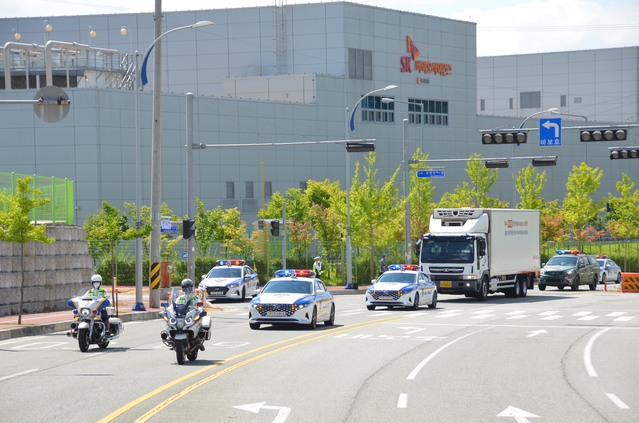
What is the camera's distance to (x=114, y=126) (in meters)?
64.9

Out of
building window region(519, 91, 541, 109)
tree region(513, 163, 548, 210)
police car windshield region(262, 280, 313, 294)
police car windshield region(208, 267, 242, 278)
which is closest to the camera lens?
police car windshield region(262, 280, 313, 294)

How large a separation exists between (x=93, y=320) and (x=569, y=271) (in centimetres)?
3260

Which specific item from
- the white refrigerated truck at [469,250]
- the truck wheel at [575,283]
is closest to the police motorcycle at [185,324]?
the white refrigerated truck at [469,250]

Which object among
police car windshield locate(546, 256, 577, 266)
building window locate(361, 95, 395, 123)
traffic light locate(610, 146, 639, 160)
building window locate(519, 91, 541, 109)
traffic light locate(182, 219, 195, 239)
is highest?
building window locate(519, 91, 541, 109)

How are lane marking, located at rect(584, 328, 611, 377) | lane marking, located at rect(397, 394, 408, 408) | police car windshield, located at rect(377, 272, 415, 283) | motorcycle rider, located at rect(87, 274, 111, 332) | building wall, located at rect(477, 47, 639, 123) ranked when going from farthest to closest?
building wall, located at rect(477, 47, 639, 123) → police car windshield, located at rect(377, 272, 415, 283) → motorcycle rider, located at rect(87, 274, 111, 332) → lane marking, located at rect(584, 328, 611, 377) → lane marking, located at rect(397, 394, 408, 408)

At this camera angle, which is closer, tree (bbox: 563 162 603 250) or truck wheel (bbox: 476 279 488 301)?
truck wheel (bbox: 476 279 488 301)

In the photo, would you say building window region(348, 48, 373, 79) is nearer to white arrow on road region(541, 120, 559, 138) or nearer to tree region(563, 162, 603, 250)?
tree region(563, 162, 603, 250)

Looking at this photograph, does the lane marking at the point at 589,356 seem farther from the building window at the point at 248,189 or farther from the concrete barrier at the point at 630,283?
the building window at the point at 248,189

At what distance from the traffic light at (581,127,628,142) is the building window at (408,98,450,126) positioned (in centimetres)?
5052

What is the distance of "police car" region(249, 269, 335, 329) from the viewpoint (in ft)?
75.7

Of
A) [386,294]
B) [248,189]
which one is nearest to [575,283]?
[386,294]

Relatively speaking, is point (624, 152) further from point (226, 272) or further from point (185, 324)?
point (185, 324)

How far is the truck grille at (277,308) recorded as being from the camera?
906 inches

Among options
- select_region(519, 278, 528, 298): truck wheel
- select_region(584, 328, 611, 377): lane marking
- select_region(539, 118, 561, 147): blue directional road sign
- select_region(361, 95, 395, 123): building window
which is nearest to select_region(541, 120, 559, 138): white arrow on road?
select_region(539, 118, 561, 147): blue directional road sign
